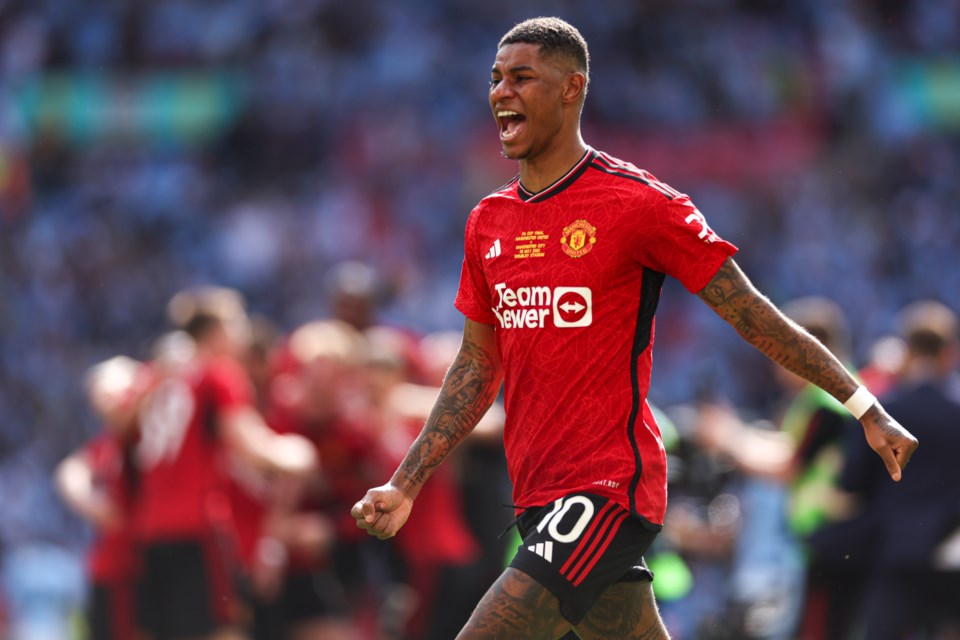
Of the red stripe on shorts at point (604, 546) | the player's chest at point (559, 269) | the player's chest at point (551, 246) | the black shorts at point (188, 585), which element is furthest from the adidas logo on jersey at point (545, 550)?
the black shorts at point (188, 585)

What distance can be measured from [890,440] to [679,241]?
0.85 meters

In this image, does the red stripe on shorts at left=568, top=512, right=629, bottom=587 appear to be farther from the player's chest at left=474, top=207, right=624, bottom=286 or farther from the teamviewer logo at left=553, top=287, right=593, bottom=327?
the player's chest at left=474, top=207, right=624, bottom=286

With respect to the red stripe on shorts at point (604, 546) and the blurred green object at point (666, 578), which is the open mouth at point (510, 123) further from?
the blurred green object at point (666, 578)

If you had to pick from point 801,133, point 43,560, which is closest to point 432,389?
point 43,560

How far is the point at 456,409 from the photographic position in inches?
203

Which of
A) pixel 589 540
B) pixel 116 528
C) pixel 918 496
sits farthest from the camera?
pixel 116 528

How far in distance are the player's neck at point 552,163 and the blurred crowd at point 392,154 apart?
45.3 feet

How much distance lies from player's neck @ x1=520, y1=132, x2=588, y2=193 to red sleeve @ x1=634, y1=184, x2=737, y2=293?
1.00ft

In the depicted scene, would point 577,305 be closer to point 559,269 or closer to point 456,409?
point 559,269

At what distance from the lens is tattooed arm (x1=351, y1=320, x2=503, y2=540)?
4.84 m

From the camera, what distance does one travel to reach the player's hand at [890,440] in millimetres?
4617

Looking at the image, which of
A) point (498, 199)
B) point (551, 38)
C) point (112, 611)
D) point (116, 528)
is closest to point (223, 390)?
point (116, 528)

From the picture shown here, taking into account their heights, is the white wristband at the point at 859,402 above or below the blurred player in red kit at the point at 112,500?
above

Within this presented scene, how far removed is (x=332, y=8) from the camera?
2500 centimetres
